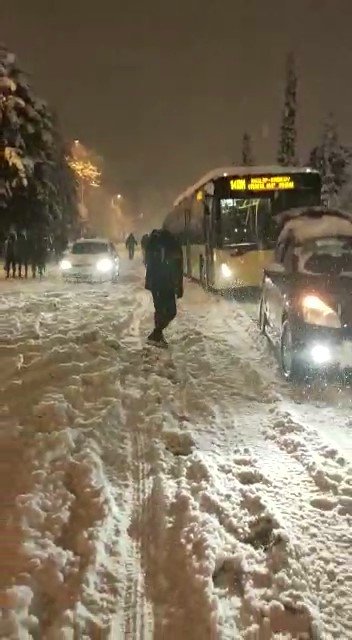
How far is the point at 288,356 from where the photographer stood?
936cm

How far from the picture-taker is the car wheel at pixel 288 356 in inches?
359

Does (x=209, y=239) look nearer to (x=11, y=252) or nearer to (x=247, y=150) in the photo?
(x=11, y=252)

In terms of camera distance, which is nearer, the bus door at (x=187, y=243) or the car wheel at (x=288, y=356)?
the car wheel at (x=288, y=356)

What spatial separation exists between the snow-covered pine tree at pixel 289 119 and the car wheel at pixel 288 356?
5725cm

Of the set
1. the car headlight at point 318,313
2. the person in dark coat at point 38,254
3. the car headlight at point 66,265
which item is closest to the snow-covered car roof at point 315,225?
the car headlight at point 318,313

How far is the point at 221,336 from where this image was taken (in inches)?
513

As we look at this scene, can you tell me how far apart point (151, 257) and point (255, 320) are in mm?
4136

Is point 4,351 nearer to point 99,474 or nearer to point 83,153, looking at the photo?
point 99,474

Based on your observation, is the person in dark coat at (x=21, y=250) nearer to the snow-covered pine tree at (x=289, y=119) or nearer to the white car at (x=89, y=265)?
the white car at (x=89, y=265)

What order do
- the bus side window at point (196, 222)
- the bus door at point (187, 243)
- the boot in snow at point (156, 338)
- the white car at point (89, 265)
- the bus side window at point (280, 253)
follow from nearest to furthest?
1. the bus side window at point (280, 253)
2. the boot in snow at point (156, 338)
3. the bus side window at point (196, 222)
4. the bus door at point (187, 243)
5. the white car at point (89, 265)

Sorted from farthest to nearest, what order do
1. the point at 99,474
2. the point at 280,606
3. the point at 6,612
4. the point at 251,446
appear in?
1. the point at 251,446
2. the point at 99,474
3. the point at 280,606
4. the point at 6,612

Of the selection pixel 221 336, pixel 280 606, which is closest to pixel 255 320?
pixel 221 336

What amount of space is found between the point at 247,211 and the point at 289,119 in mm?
49590

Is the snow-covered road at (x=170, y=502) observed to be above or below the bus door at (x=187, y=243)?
below
